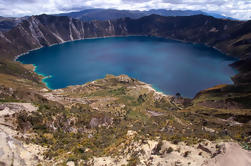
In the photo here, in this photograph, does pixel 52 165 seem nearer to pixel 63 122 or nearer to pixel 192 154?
pixel 63 122

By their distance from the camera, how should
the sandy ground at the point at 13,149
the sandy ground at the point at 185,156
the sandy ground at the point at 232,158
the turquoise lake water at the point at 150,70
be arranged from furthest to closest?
the turquoise lake water at the point at 150,70 → the sandy ground at the point at 185,156 → the sandy ground at the point at 13,149 → the sandy ground at the point at 232,158

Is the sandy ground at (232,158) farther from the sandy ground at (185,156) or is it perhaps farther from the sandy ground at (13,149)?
the sandy ground at (13,149)

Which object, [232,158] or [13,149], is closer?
[232,158]

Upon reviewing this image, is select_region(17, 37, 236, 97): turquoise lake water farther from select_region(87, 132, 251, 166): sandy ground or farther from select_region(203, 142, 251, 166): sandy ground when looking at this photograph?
select_region(203, 142, 251, 166): sandy ground

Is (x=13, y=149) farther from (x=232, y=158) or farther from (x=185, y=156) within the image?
(x=232, y=158)

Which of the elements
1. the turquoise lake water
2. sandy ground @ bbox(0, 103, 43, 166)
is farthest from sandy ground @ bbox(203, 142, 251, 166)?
the turquoise lake water

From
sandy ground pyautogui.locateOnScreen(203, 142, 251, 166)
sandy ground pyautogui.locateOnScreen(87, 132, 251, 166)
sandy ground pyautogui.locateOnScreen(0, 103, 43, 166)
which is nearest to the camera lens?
sandy ground pyautogui.locateOnScreen(203, 142, 251, 166)

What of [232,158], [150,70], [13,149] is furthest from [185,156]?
[150,70]

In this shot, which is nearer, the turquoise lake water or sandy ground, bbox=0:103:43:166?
sandy ground, bbox=0:103:43:166

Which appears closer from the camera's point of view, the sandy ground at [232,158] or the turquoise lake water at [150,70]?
the sandy ground at [232,158]

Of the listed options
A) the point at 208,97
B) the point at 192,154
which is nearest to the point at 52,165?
the point at 192,154

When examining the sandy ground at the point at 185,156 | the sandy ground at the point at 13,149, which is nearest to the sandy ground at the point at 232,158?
the sandy ground at the point at 185,156
